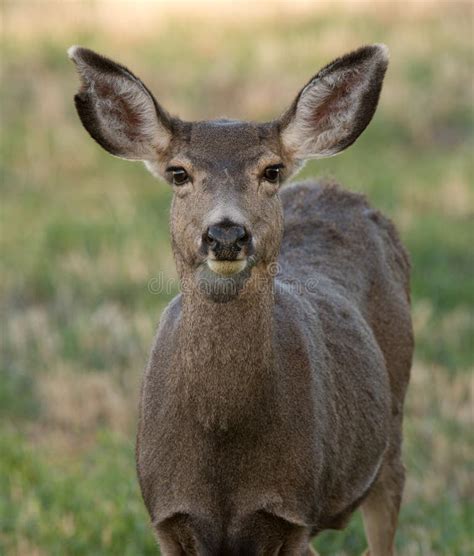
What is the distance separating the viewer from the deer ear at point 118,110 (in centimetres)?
582

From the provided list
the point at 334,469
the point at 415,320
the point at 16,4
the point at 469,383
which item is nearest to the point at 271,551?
the point at 334,469

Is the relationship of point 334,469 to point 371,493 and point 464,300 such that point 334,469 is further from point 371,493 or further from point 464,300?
point 464,300

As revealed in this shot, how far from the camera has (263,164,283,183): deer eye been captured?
18.4 feet

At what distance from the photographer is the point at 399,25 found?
20.4 meters

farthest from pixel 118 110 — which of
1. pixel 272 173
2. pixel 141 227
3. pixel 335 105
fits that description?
pixel 141 227

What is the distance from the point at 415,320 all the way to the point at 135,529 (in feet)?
13.2

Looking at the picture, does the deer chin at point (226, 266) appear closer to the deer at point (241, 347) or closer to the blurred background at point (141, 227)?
the deer at point (241, 347)

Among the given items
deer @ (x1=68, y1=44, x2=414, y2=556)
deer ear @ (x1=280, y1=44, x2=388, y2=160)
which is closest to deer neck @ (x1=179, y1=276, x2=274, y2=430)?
deer @ (x1=68, y1=44, x2=414, y2=556)

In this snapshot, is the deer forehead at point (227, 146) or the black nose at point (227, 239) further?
the deer forehead at point (227, 146)

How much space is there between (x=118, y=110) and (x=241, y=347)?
4.14ft

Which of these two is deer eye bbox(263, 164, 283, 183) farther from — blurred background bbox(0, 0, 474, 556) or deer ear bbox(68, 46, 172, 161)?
blurred background bbox(0, 0, 474, 556)

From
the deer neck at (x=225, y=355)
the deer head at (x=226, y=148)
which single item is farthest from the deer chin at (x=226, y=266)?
the deer neck at (x=225, y=355)

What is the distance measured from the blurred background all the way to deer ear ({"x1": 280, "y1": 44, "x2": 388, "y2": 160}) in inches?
101

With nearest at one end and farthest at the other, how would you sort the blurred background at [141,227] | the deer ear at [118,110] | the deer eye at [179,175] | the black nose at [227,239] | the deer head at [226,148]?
1. the black nose at [227,239]
2. the deer head at [226,148]
3. the deer eye at [179,175]
4. the deer ear at [118,110]
5. the blurred background at [141,227]
